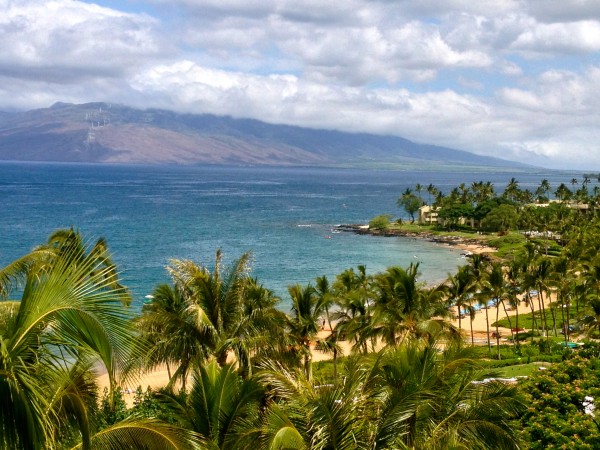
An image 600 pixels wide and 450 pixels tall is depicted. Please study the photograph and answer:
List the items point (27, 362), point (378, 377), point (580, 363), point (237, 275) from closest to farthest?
point (27, 362), point (378, 377), point (237, 275), point (580, 363)

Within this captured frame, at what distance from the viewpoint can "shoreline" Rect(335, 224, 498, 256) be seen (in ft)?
360

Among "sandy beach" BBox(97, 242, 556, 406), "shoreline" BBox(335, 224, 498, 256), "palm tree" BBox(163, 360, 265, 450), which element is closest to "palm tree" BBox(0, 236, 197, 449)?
"palm tree" BBox(163, 360, 265, 450)

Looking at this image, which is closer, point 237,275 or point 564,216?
point 237,275

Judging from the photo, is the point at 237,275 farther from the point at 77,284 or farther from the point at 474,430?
the point at 77,284

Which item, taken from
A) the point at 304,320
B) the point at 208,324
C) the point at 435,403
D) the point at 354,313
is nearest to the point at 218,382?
the point at 435,403

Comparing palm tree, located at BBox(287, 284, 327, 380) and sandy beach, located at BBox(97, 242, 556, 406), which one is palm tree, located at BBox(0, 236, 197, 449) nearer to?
palm tree, located at BBox(287, 284, 327, 380)

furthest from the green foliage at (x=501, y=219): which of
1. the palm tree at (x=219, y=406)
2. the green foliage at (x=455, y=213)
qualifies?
the palm tree at (x=219, y=406)

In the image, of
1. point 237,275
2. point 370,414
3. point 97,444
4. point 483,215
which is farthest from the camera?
point 483,215

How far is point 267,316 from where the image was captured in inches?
704

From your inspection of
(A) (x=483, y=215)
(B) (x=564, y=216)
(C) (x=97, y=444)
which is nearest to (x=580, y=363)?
(C) (x=97, y=444)

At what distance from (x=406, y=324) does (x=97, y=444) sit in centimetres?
2317

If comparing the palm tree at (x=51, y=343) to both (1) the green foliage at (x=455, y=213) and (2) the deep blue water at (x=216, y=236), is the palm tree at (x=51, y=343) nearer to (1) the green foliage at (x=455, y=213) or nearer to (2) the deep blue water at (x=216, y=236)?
(2) the deep blue water at (x=216, y=236)

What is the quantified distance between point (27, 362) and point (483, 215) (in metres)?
129

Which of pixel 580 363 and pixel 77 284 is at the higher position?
pixel 77 284
